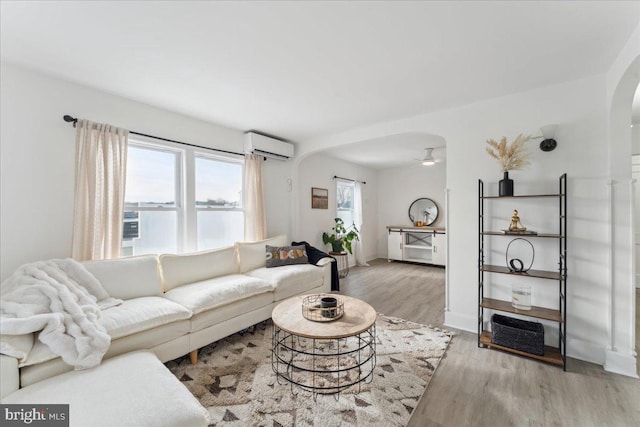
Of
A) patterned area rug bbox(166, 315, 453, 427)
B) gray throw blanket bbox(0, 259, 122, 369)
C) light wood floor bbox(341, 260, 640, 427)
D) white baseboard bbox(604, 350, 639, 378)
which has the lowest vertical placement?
light wood floor bbox(341, 260, 640, 427)

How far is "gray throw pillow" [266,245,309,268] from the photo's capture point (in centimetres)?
358

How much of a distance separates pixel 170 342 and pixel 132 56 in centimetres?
221

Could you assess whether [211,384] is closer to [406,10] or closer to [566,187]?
[406,10]

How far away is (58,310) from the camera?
1683mm

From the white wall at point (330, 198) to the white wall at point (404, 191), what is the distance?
0.60ft

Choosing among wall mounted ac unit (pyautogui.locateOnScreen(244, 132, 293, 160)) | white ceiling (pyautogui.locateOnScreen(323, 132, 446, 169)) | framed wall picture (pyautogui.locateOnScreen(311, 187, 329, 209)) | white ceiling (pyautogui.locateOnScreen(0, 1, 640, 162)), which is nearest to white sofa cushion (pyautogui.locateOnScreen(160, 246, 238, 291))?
wall mounted ac unit (pyautogui.locateOnScreen(244, 132, 293, 160))

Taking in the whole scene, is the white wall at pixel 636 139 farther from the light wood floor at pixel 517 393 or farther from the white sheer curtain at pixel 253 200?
the white sheer curtain at pixel 253 200

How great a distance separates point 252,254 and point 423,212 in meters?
4.53

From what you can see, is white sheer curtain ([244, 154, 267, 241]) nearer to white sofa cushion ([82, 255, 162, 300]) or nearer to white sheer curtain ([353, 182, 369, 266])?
white sofa cushion ([82, 255, 162, 300])

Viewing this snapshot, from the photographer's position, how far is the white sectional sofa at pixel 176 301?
59.6 inches

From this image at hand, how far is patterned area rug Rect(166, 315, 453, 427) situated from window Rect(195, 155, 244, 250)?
144 centimetres

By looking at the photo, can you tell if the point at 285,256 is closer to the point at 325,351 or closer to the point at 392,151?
the point at 325,351

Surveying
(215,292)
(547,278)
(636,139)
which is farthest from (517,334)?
(636,139)

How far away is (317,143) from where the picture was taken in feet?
13.6
